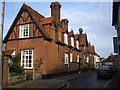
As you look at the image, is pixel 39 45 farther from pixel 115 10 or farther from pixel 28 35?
pixel 115 10

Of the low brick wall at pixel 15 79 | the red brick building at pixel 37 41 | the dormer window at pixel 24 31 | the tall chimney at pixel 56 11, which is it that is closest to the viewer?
the low brick wall at pixel 15 79

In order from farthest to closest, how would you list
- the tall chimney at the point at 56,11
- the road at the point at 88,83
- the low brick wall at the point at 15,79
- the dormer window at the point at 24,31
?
1. the tall chimney at the point at 56,11
2. the dormer window at the point at 24,31
3. the road at the point at 88,83
4. the low brick wall at the point at 15,79

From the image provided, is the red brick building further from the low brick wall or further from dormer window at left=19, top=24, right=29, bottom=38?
the low brick wall

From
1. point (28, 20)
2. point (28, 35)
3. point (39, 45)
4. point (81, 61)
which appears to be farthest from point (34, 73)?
point (81, 61)

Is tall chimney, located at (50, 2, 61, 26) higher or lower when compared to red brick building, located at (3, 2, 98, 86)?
higher

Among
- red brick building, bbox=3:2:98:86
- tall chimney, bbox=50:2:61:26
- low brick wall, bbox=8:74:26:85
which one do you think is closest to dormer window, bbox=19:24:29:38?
red brick building, bbox=3:2:98:86

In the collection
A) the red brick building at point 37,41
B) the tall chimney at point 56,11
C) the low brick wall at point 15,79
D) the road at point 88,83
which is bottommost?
the road at point 88,83

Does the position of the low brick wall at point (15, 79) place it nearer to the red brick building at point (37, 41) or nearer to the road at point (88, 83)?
the red brick building at point (37, 41)

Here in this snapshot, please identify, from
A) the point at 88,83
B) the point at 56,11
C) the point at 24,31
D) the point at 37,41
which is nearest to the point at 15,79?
the point at 88,83

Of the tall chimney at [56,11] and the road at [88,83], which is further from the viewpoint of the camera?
the tall chimney at [56,11]

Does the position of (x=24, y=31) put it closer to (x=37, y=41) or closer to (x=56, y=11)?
(x=37, y=41)

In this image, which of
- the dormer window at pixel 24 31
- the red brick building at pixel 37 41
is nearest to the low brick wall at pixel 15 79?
the red brick building at pixel 37 41

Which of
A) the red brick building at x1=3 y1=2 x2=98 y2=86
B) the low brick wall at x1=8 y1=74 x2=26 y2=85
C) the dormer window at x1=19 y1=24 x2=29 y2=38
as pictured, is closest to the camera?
the low brick wall at x1=8 y1=74 x2=26 y2=85

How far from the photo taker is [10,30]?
22.6m
